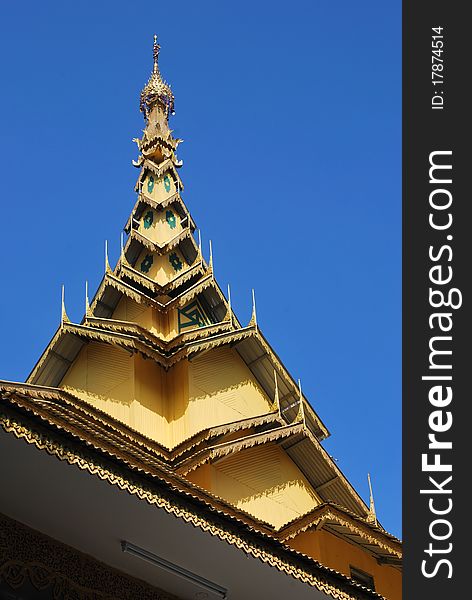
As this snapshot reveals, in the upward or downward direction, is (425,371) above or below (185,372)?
below

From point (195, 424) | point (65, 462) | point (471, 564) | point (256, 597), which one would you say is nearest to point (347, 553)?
point (195, 424)

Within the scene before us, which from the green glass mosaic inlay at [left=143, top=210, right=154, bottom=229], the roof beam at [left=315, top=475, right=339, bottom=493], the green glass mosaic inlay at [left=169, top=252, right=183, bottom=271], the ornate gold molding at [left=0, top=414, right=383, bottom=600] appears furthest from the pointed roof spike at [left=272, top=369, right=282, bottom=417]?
the ornate gold molding at [left=0, top=414, right=383, bottom=600]

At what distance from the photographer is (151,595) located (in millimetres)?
11062

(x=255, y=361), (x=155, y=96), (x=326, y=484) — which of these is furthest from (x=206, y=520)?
(x=155, y=96)

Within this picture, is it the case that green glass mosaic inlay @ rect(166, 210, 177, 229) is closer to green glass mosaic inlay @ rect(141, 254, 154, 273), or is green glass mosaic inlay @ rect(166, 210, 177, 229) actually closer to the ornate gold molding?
green glass mosaic inlay @ rect(141, 254, 154, 273)

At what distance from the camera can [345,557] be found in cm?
1730

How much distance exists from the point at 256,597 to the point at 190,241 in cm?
1433

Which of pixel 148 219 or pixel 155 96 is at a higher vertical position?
pixel 155 96

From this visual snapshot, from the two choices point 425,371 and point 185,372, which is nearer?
point 425,371

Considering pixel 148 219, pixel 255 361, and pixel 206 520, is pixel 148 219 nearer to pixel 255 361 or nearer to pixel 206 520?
pixel 255 361

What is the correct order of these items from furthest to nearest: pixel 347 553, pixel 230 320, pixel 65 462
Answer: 1. pixel 230 320
2. pixel 347 553
3. pixel 65 462

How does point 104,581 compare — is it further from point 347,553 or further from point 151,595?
point 347,553

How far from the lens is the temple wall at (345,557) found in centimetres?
1688

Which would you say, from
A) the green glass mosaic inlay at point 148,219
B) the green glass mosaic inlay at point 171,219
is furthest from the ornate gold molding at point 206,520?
the green glass mosaic inlay at point 148,219
